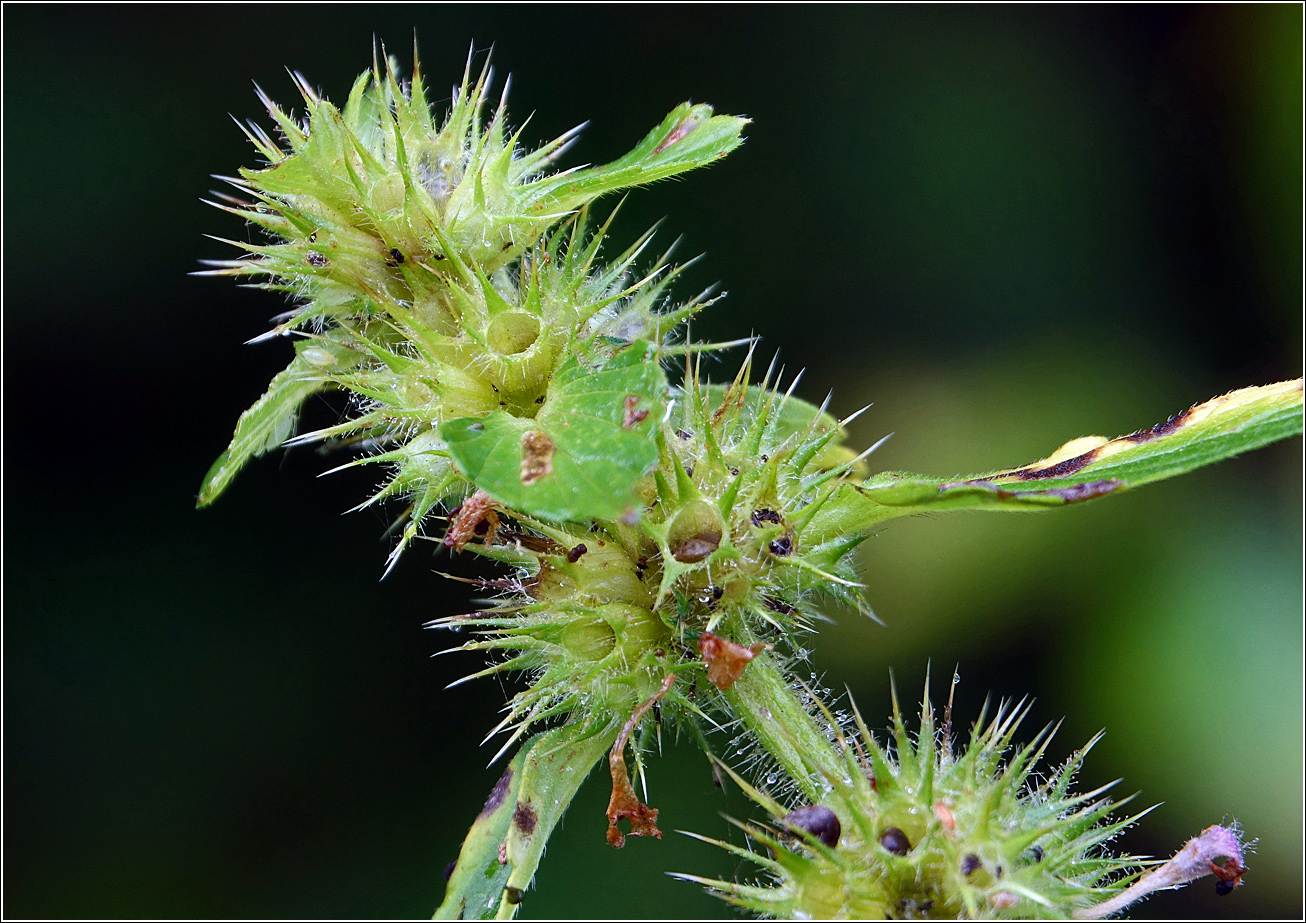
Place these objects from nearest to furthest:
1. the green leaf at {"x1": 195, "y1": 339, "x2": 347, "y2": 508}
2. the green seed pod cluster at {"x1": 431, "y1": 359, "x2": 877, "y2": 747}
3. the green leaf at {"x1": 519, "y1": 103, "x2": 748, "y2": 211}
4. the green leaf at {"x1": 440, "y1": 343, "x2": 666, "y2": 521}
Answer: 1. the green leaf at {"x1": 440, "y1": 343, "x2": 666, "y2": 521}
2. the green seed pod cluster at {"x1": 431, "y1": 359, "x2": 877, "y2": 747}
3. the green leaf at {"x1": 519, "y1": 103, "x2": 748, "y2": 211}
4. the green leaf at {"x1": 195, "y1": 339, "x2": 347, "y2": 508}

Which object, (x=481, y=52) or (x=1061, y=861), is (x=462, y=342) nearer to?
(x=1061, y=861)

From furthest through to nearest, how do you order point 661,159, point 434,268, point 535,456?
point 661,159 → point 434,268 → point 535,456

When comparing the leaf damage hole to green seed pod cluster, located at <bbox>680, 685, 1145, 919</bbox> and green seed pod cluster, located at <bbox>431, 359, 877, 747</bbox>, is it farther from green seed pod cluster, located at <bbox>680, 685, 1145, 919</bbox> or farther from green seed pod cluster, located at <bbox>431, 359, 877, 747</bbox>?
green seed pod cluster, located at <bbox>680, 685, 1145, 919</bbox>

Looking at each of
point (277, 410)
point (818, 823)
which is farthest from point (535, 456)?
point (277, 410)

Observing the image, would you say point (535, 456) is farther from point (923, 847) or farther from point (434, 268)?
point (923, 847)

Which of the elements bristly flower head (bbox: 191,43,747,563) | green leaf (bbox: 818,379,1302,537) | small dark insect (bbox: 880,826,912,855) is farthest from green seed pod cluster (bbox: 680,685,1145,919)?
bristly flower head (bbox: 191,43,747,563)

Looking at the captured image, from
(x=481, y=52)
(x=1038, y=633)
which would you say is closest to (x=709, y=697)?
(x=1038, y=633)

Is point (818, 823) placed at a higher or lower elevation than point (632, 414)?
lower
